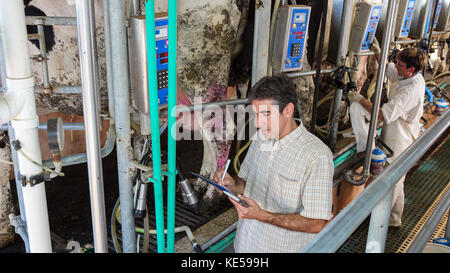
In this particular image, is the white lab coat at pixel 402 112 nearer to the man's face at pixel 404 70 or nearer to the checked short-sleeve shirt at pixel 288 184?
the man's face at pixel 404 70

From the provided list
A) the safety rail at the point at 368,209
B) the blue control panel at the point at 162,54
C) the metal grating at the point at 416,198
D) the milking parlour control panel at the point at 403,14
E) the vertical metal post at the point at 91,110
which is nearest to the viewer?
the safety rail at the point at 368,209

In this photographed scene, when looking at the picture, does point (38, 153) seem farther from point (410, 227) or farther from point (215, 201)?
point (410, 227)

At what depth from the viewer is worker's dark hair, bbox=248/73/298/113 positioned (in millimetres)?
2064

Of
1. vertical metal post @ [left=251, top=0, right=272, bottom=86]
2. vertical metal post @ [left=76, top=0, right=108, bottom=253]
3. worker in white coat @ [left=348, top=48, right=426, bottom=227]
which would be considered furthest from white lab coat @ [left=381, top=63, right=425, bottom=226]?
vertical metal post @ [left=76, top=0, right=108, bottom=253]

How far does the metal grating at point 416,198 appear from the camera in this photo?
3.56 m

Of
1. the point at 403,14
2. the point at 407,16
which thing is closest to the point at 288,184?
the point at 403,14

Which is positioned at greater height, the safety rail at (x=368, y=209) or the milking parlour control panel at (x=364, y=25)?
the milking parlour control panel at (x=364, y=25)

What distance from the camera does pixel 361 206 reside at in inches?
44.8

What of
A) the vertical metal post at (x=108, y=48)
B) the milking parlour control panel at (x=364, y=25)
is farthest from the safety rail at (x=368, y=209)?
the milking parlour control panel at (x=364, y=25)

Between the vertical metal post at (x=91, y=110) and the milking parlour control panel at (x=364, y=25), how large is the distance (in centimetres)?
365

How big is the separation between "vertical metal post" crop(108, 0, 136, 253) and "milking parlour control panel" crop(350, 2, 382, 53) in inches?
128

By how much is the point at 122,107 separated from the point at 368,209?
4.47ft

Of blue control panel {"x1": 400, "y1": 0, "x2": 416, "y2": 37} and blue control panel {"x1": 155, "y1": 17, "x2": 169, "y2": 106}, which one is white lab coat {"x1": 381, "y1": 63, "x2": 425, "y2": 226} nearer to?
blue control panel {"x1": 155, "y1": 17, "x2": 169, "y2": 106}

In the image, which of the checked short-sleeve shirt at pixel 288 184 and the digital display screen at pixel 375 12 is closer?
the checked short-sleeve shirt at pixel 288 184
